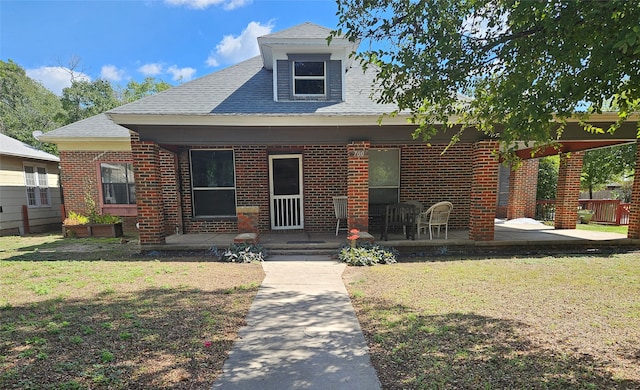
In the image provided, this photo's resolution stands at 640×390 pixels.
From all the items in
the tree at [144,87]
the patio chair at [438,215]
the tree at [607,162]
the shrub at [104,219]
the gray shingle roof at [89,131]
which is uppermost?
the tree at [144,87]

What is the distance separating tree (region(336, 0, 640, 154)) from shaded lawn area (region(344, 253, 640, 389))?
74.5 inches

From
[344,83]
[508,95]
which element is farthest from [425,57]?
[344,83]

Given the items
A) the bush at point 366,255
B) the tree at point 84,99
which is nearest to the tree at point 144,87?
the tree at point 84,99

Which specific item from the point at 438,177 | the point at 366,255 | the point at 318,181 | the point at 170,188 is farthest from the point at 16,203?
the point at 438,177

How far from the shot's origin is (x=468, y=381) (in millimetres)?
2178

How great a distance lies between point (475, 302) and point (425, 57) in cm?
313

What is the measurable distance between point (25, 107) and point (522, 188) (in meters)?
35.6

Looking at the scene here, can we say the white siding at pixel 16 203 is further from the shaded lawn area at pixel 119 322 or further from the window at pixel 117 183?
the shaded lawn area at pixel 119 322

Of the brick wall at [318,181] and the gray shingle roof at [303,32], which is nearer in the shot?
the gray shingle roof at [303,32]

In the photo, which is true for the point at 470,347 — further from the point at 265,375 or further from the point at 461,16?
the point at 461,16

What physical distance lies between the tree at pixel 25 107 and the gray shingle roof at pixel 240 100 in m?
19.0

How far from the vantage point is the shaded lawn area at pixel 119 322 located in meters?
2.28

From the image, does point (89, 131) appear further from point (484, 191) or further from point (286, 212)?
point (484, 191)

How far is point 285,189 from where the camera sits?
8375 mm
